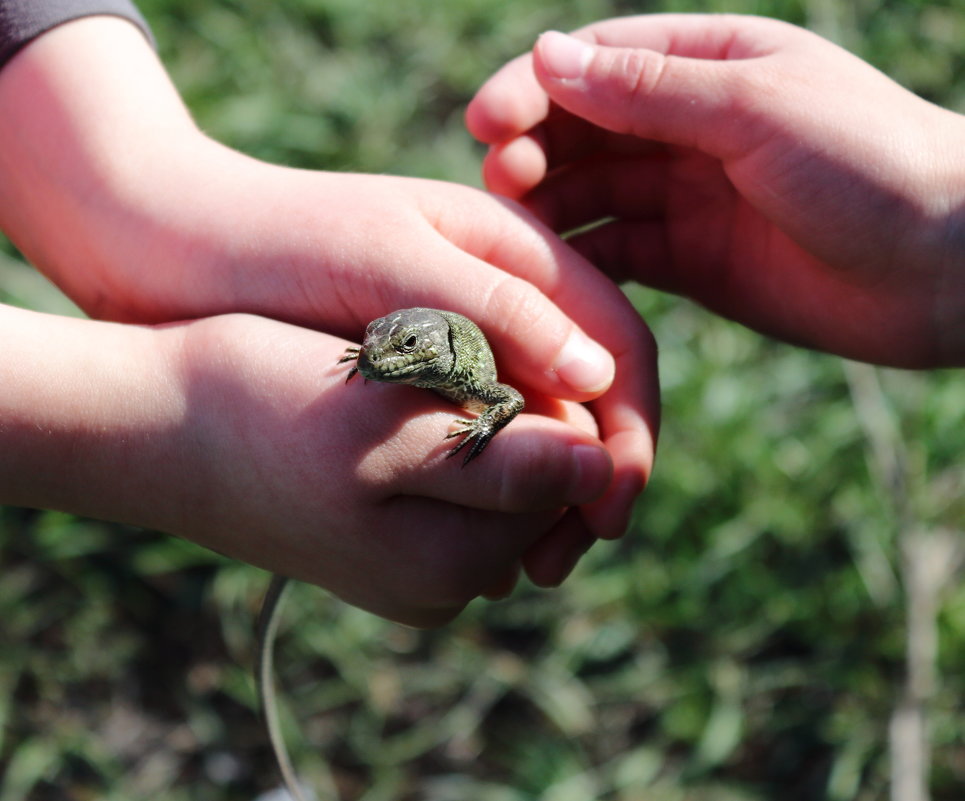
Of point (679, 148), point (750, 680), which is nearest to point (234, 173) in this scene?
point (679, 148)

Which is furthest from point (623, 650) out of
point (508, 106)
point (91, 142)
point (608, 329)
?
point (91, 142)

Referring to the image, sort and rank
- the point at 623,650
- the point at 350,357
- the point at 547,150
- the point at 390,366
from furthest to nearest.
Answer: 1. the point at 623,650
2. the point at 547,150
3. the point at 350,357
4. the point at 390,366

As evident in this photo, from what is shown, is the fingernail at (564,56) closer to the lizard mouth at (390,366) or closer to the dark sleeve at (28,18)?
the lizard mouth at (390,366)

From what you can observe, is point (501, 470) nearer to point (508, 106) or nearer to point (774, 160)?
point (774, 160)

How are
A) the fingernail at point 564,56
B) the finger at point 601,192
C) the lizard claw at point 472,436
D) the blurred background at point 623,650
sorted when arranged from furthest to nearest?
the blurred background at point 623,650
the finger at point 601,192
the fingernail at point 564,56
the lizard claw at point 472,436

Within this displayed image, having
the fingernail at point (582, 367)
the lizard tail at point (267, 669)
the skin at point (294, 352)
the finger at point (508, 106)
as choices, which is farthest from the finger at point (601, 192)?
the lizard tail at point (267, 669)

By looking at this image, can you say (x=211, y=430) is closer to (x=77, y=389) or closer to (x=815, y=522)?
(x=77, y=389)

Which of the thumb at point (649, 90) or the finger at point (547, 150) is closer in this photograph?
the thumb at point (649, 90)

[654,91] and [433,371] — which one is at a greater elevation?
[654,91]
